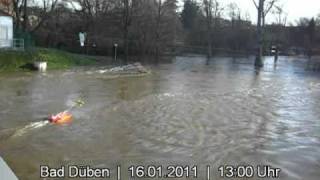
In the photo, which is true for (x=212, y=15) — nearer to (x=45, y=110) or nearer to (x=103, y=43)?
(x=103, y=43)

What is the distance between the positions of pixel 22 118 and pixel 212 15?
6925 centimetres

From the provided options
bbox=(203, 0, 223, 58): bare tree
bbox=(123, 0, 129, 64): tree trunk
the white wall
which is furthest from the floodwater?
bbox=(203, 0, 223, 58): bare tree

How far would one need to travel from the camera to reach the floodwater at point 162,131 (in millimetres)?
10604

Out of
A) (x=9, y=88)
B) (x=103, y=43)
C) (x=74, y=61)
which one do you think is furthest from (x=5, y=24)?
(x=9, y=88)

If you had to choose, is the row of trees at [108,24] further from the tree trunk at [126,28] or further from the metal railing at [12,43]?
the metal railing at [12,43]

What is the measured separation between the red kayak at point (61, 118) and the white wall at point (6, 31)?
3177cm

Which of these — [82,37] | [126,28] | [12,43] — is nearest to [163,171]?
[12,43]

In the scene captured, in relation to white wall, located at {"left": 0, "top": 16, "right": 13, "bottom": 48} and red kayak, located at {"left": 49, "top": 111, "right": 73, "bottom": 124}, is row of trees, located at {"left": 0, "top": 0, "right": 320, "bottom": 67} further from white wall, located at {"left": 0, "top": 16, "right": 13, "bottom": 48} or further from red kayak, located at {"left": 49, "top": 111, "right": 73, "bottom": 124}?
red kayak, located at {"left": 49, "top": 111, "right": 73, "bottom": 124}

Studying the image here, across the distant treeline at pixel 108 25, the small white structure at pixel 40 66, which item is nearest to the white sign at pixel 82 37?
the distant treeline at pixel 108 25

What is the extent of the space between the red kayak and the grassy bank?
881 inches

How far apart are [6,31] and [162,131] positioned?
3659 centimetres

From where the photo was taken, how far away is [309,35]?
101500mm

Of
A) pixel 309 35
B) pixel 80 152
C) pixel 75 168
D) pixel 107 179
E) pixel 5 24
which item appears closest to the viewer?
pixel 107 179

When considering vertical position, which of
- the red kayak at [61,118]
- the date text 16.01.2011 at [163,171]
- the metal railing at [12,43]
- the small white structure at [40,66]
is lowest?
the date text 16.01.2011 at [163,171]
